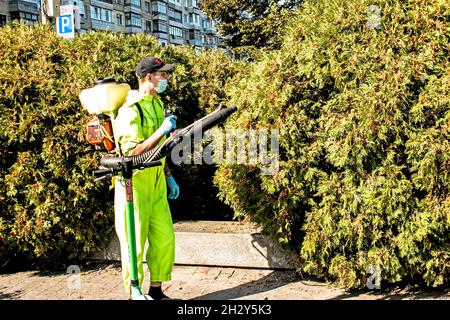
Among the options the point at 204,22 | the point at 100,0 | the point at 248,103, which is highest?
the point at 204,22

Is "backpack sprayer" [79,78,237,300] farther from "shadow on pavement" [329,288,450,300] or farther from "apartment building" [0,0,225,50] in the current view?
"apartment building" [0,0,225,50]

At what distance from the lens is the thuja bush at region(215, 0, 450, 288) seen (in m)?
4.25

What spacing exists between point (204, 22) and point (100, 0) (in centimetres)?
2995

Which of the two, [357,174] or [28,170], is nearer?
[357,174]

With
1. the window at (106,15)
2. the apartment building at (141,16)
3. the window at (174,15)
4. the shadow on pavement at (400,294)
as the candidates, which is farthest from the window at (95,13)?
the shadow on pavement at (400,294)

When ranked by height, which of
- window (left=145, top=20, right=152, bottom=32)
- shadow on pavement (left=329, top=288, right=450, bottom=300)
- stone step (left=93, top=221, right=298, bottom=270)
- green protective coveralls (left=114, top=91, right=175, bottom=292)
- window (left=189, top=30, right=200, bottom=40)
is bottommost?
shadow on pavement (left=329, top=288, right=450, bottom=300)

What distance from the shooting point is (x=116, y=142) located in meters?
4.12

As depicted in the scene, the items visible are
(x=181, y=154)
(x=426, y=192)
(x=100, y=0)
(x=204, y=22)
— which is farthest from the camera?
(x=204, y=22)

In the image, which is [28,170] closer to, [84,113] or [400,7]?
[84,113]

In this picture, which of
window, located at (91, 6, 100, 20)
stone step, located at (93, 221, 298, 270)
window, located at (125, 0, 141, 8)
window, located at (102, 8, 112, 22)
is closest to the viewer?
stone step, located at (93, 221, 298, 270)

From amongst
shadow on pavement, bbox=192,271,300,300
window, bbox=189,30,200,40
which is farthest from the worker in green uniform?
window, bbox=189,30,200,40

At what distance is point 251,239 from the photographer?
17.1 feet

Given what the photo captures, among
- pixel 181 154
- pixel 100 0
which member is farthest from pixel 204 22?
pixel 181 154

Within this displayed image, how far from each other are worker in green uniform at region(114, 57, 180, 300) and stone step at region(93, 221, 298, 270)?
0.92 metres
